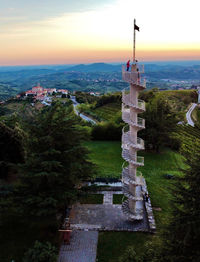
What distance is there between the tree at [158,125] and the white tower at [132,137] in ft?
44.7

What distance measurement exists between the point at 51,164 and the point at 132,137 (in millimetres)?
5435

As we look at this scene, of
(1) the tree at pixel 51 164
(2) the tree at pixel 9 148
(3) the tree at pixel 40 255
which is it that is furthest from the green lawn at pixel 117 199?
(2) the tree at pixel 9 148

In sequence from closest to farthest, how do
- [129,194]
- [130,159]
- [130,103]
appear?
[130,103]
[130,159]
[129,194]

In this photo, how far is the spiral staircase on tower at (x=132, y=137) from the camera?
46.6 ft

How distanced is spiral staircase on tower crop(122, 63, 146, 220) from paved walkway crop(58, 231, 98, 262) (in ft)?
9.61

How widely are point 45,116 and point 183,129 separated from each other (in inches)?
1148

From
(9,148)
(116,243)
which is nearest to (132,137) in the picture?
(116,243)

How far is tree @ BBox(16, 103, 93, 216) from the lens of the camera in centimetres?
1441

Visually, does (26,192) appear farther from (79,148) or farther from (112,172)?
(112,172)

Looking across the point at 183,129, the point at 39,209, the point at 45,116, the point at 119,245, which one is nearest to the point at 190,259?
the point at 119,245

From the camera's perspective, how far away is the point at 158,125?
2945cm

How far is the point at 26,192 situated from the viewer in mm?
15008

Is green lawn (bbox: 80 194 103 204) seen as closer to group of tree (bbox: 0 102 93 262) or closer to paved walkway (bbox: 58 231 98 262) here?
group of tree (bbox: 0 102 93 262)

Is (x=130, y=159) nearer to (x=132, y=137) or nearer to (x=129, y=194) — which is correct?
(x=132, y=137)
